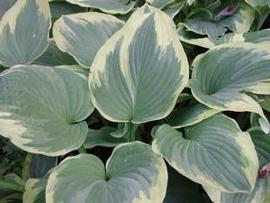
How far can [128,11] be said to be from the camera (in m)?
1.13

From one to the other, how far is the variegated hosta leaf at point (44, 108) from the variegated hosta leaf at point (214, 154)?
0.48 ft

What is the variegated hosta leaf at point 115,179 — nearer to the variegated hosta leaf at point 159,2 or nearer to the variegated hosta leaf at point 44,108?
the variegated hosta leaf at point 44,108

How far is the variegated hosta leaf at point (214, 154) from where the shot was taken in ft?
2.49

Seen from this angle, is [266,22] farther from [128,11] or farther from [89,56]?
[89,56]

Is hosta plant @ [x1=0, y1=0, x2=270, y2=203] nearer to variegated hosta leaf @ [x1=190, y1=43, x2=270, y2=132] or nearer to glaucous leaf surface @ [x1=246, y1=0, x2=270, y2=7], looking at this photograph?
variegated hosta leaf @ [x1=190, y1=43, x2=270, y2=132]

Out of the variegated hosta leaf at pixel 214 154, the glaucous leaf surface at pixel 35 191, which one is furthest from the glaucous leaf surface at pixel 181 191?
the glaucous leaf surface at pixel 35 191

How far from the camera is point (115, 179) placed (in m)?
0.79

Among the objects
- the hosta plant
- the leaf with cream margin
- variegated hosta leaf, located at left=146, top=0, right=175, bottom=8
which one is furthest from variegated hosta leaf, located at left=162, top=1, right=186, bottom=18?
the leaf with cream margin

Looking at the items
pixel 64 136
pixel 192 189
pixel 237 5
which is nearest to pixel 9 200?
pixel 64 136

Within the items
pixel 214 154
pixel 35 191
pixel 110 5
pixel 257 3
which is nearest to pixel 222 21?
pixel 257 3

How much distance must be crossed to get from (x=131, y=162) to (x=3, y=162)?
43 cm

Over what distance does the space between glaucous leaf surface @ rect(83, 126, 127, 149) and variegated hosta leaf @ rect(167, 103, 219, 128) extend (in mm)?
105

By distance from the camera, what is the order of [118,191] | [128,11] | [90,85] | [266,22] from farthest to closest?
[266,22], [128,11], [90,85], [118,191]

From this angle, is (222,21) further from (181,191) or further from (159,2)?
(181,191)
